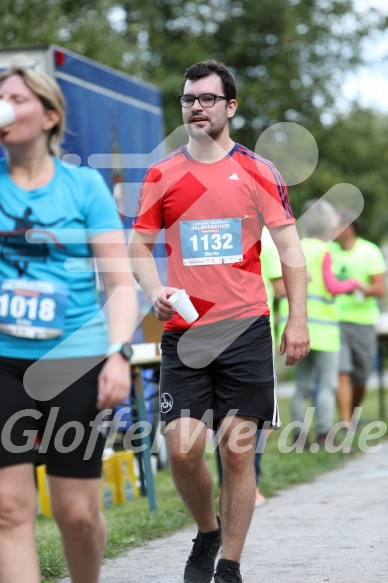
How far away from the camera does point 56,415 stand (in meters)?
3.89

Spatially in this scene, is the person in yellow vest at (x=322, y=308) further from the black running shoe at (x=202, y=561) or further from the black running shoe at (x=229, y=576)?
the black running shoe at (x=229, y=576)

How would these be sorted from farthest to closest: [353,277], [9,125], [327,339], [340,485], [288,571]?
[353,277] → [327,339] → [340,485] → [288,571] → [9,125]

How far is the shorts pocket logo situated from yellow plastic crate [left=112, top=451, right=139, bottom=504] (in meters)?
3.35

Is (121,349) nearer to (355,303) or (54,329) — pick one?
(54,329)

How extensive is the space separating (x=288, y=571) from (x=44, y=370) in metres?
2.34

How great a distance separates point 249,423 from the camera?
17.6 ft

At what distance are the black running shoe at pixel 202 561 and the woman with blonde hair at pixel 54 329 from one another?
1.48 meters

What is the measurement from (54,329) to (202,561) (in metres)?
1.96

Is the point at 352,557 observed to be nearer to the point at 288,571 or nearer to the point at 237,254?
the point at 288,571

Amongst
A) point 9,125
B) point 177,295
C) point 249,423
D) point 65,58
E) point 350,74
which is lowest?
point 249,423

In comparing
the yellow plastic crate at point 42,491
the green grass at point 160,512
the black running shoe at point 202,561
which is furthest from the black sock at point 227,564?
the yellow plastic crate at point 42,491

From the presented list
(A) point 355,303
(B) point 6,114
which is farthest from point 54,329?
(A) point 355,303

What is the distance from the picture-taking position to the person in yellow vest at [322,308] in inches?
436

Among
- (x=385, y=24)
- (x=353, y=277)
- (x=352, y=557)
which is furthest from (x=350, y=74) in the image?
(x=352, y=557)
